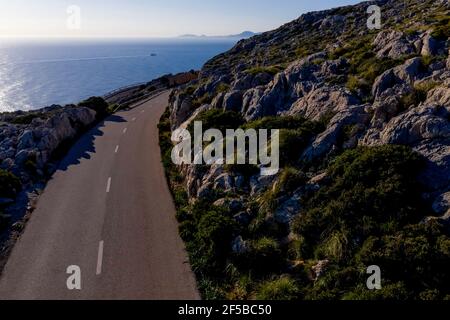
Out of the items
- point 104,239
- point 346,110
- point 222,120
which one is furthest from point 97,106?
point 346,110

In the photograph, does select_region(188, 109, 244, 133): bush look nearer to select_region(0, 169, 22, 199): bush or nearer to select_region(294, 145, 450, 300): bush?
select_region(294, 145, 450, 300): bush

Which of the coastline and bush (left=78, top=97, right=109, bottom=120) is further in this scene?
bush (left=78, top=97, right=109, bottom=120)

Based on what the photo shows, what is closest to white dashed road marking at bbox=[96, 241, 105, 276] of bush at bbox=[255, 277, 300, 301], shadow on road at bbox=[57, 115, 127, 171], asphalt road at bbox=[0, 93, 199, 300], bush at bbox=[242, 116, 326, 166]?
asphalt road at bbox=[0, 93, 199, 300]

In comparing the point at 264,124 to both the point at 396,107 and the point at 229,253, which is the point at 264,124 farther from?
the point at 229,253

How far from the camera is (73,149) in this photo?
33.8 m

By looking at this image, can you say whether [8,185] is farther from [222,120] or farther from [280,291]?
[280,291]

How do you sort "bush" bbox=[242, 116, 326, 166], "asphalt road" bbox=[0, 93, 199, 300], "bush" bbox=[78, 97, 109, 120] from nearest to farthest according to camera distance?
1. "asphalt road" bbox=[0, 93, 199, 300]
2. "bush" bbox=[242, 116, 326, 166]
3. "bush" bbox=[78, 97, 109, 120]

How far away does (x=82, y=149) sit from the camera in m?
33.8

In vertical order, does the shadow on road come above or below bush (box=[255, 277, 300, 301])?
above

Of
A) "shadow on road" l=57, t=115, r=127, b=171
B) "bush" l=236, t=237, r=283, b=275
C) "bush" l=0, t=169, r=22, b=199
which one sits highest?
"shadow on road" l=57, t=115, r=127, b=171

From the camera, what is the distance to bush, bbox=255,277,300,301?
13.7 m

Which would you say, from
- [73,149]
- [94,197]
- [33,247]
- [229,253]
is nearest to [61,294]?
[33,247]

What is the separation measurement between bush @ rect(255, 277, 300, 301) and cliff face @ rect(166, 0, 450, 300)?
1.74 m

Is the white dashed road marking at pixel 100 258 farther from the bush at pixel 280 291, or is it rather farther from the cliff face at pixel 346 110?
the bush at pixel 280 291
